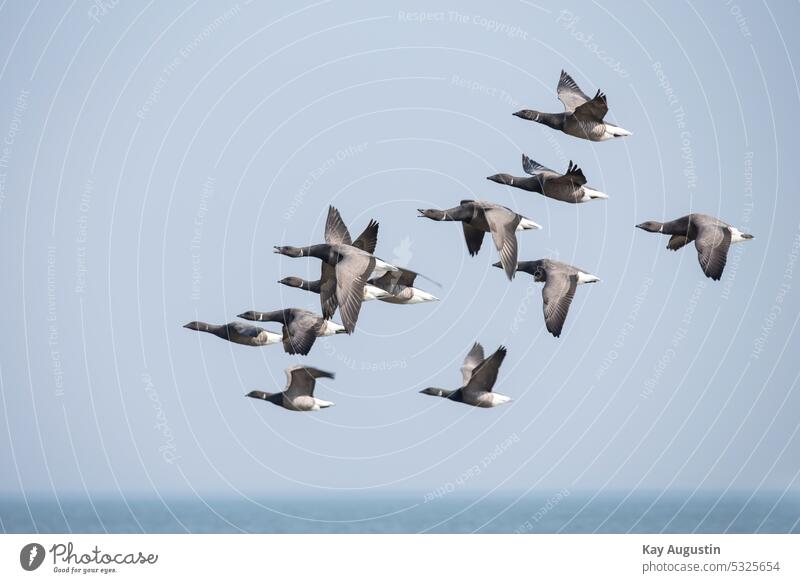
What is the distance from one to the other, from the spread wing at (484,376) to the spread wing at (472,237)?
3.14 m

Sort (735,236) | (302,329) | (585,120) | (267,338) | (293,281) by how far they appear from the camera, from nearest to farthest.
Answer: (585,120), (735,236), (302,329), (267,338), (293,281)

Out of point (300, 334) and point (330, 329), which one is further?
point (330, 329)

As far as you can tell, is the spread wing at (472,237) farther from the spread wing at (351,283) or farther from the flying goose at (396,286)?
the spread wing at (351,283)

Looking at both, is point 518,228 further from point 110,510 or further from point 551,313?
point 110,510

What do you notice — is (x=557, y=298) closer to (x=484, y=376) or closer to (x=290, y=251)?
(x=484, y=376)

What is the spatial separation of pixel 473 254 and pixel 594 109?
5729mm

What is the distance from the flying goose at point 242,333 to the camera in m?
56.0

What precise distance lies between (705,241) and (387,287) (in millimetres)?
9813

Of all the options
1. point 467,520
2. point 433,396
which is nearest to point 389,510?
point 467,520

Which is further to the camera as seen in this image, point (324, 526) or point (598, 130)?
point (324, 526)

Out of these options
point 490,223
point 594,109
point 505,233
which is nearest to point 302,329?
point 490,223

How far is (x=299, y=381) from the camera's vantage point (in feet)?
188
